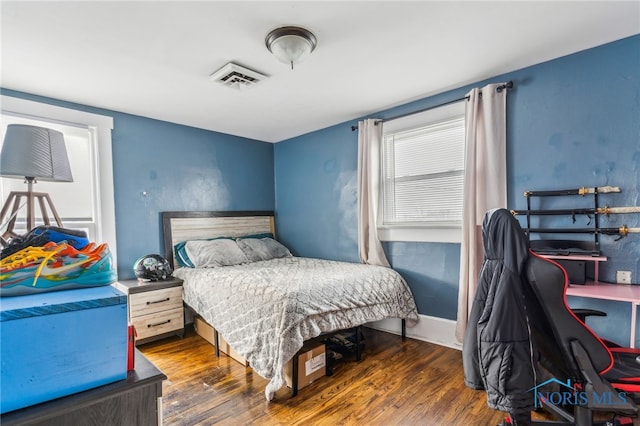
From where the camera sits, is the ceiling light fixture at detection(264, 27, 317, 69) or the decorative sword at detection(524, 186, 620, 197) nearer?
the ceiling light fixture at detection(264, 27, 317, 69)

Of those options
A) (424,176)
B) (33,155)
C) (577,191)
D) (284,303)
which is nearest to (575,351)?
(577,191)

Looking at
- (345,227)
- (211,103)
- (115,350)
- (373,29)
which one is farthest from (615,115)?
(211,103)

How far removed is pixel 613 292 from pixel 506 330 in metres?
0.98

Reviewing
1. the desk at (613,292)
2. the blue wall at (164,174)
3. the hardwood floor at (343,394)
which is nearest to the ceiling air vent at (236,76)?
the blue wall at (164,174)

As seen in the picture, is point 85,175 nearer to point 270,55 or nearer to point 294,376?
point 270,55

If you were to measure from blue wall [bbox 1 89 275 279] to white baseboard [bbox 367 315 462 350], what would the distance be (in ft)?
Answer: 8.11

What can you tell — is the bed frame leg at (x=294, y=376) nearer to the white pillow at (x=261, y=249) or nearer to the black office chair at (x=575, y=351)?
the black office chair at (x=575, y=351)

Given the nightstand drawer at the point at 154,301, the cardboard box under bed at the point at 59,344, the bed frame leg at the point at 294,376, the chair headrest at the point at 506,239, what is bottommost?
the bed frame leg at the point at 294,376

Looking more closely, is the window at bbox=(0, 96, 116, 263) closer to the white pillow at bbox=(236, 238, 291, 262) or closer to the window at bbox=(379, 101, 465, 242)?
the white pillow at bbox=(236, 238, 291, 262)

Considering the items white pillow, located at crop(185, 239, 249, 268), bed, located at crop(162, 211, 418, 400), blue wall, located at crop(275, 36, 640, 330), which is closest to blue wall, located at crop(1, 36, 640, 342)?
blue wall, located at crop(275, 36, 640, 330)

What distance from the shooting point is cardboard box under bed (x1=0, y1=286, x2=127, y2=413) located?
0.72m

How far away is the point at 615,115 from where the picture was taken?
83.6 inches

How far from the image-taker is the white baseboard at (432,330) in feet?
9.52

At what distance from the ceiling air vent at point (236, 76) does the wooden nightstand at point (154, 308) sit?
2017 millimetres
